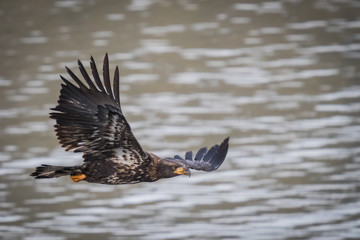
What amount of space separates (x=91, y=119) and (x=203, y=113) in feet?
20.4

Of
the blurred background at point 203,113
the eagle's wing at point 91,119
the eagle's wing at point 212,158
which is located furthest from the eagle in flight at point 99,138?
the blurred background at point 203,113

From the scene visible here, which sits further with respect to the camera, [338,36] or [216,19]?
[216,19]

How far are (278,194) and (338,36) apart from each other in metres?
5.69

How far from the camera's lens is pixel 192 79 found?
13430 mm

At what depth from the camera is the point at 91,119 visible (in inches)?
236

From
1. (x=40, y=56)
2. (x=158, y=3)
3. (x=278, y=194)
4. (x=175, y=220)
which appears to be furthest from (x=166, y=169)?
(x=158, y=3)

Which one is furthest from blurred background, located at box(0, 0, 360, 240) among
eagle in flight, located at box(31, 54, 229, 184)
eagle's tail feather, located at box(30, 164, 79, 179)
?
eagle's tail feather, located at box(30, 164, 79, 179)

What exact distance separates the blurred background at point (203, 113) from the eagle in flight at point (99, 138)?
11.5 feet

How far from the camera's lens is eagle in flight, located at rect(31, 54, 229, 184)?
591 cm

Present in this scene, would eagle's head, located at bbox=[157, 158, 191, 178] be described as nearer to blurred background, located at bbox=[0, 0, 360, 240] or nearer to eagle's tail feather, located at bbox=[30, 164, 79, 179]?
eagle's tail feather, located at bbox=[30, 164, 79, 179]

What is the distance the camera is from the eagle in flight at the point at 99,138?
5910 millimetres

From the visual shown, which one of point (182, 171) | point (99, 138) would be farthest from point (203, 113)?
point (99, 138)

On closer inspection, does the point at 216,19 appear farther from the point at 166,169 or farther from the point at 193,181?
the point at 166,169

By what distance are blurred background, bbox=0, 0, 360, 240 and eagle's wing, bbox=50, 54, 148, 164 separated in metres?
3.82
